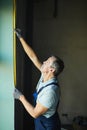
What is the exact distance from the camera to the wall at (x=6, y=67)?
2564mm

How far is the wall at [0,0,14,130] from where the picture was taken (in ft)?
8.41

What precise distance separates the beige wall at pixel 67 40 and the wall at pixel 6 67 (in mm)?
1316

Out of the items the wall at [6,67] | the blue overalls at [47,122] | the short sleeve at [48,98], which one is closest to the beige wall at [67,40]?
the wall at [6,67]

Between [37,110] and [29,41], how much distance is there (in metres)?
1.66

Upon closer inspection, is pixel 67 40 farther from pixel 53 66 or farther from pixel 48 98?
pixel 48 98

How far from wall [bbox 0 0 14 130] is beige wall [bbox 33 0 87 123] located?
1316 millimetres

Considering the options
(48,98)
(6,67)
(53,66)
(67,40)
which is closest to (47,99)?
(48,98)

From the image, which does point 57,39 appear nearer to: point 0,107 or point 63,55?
point 63,55

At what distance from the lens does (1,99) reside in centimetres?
270

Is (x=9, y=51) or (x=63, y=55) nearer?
(x=9, y=51)

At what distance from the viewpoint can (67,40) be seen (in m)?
3.96

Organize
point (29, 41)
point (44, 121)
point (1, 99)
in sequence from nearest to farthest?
point (44, 121), point (1, 99), point (29, 41)

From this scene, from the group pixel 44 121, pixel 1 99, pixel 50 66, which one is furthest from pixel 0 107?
pixel 50 66

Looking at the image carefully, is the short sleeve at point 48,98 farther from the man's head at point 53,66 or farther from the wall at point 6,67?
the wall at point 6,67
